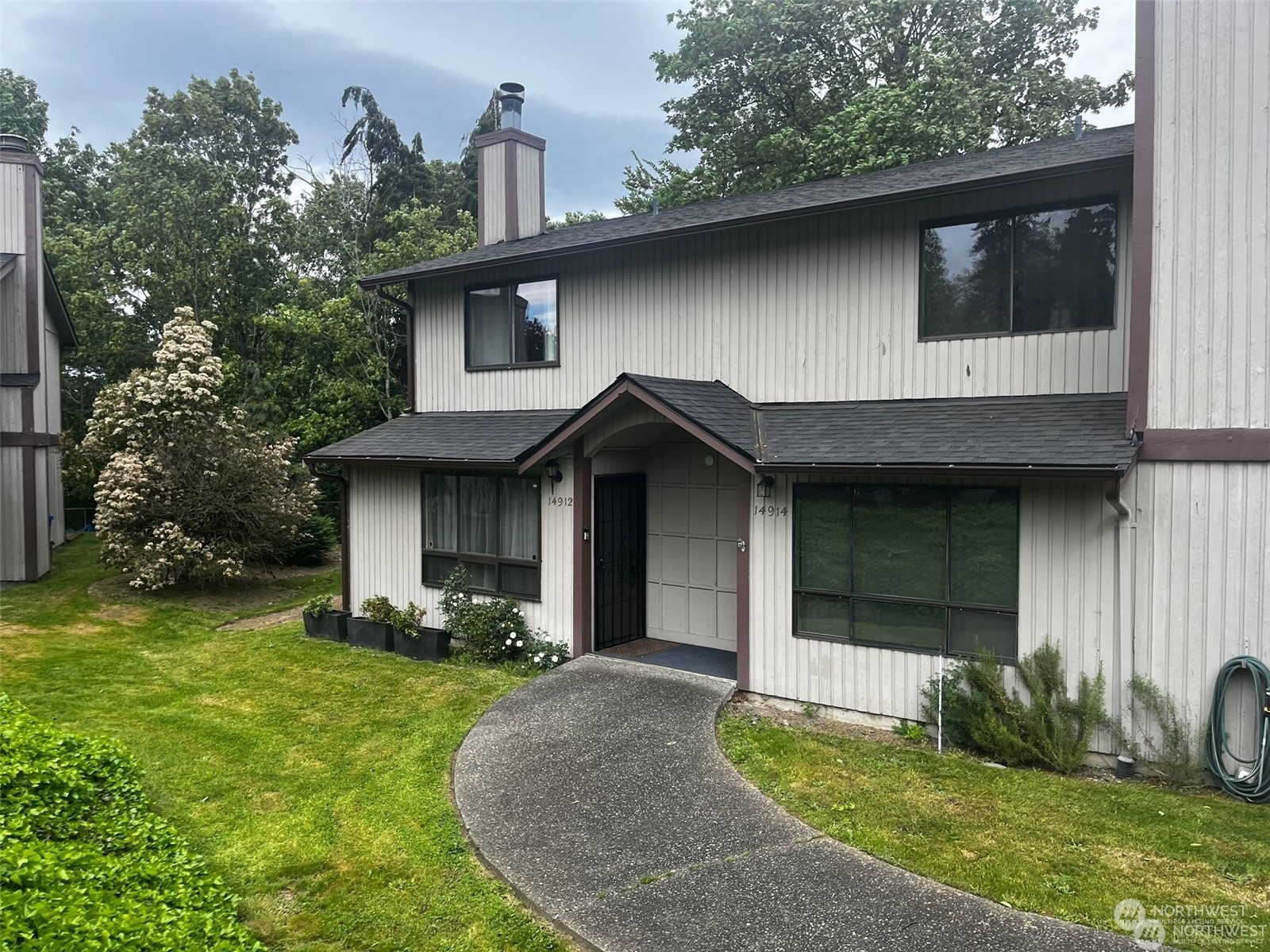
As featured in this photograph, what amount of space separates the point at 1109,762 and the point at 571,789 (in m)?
4.60

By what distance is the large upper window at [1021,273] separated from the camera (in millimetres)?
7613

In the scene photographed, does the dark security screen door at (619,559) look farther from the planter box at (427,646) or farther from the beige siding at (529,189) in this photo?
the beige siding at (529,189)

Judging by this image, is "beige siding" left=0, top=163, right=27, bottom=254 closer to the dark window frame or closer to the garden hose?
the dark window frame

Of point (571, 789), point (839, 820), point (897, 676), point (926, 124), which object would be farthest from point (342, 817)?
point (926, 124)

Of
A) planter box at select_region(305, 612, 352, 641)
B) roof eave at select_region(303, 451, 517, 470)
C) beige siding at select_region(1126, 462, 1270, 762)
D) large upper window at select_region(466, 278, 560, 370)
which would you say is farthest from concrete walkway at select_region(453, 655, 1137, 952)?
large upper window at select_region(466, 278, 560, 370)

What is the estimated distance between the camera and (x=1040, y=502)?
23.4 ft

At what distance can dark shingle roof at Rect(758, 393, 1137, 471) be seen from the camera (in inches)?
267

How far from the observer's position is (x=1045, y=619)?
7102mm

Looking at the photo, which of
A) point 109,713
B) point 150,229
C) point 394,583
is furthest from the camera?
point 150,229

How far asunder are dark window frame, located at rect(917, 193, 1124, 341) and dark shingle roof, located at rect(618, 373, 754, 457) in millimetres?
2104

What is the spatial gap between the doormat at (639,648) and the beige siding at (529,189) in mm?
7584

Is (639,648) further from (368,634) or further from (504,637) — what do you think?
(368,634)

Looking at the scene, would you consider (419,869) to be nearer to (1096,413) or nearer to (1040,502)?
(1040,502)
